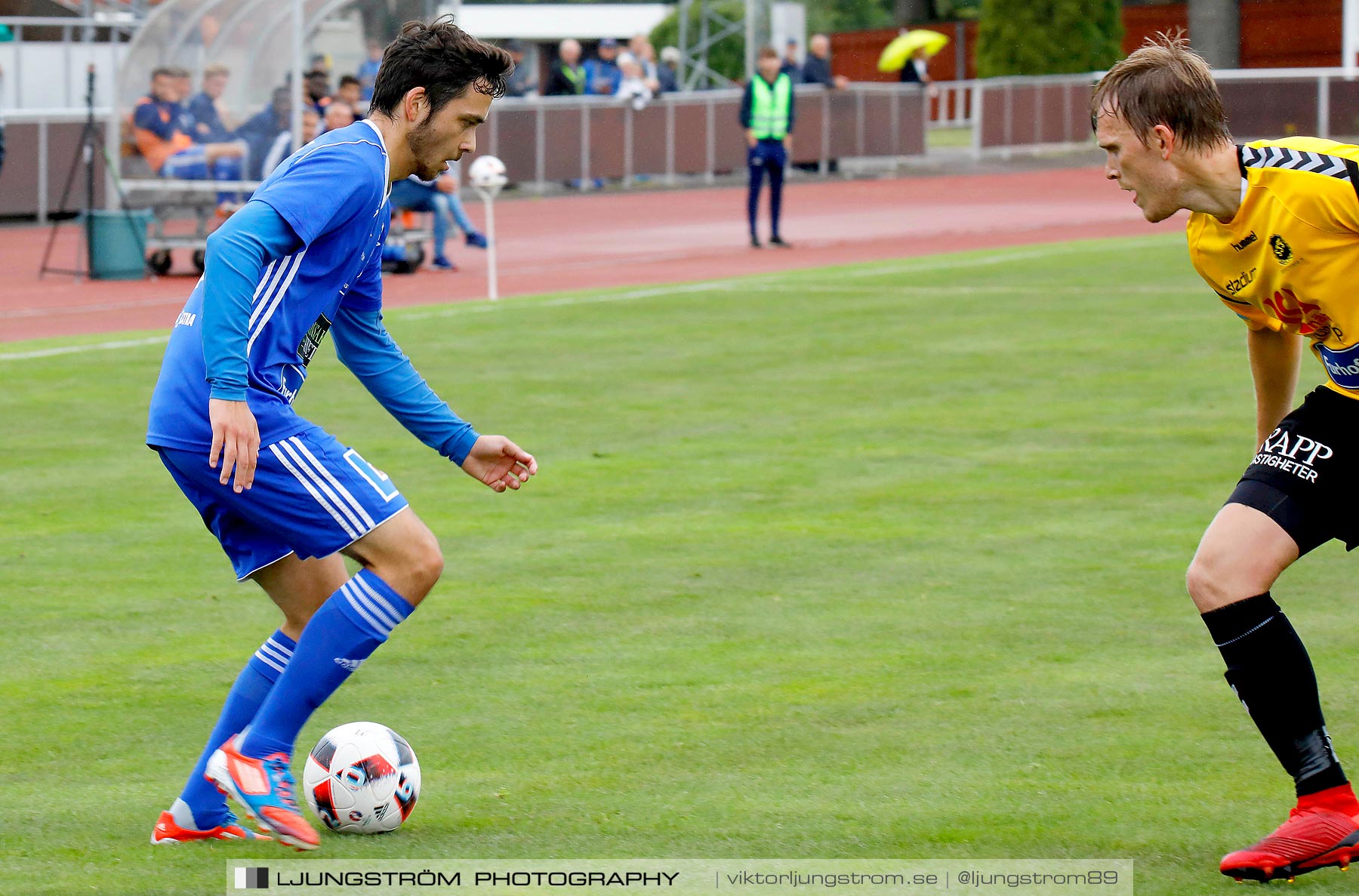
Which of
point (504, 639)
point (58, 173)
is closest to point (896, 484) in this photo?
point (504, 639)

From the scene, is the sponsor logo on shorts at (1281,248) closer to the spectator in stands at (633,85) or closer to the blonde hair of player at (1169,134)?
the blonde hair of player at (1169,134)

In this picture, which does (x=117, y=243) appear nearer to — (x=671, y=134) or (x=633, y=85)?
(x=633, y=85)

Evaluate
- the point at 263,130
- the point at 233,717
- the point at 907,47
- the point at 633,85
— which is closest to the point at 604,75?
the point at 633,85

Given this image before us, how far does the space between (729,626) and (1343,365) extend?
2780mm

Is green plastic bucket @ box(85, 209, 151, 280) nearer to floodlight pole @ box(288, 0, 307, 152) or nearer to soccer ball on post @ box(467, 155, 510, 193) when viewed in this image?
floodlight pole @ box(288, 0, 307, 152)

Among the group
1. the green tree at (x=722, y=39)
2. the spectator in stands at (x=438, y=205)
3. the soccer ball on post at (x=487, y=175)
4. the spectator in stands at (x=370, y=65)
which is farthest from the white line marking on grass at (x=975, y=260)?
the green tree at (x=722, y=39)

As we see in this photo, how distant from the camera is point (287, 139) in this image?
1903 centimetres

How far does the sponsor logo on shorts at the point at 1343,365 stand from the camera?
4203mm

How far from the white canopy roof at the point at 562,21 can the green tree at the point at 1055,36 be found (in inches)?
386

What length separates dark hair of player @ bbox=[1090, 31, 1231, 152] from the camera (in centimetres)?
408

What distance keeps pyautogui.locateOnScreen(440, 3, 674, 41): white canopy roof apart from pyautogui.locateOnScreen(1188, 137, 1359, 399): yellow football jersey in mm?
46466

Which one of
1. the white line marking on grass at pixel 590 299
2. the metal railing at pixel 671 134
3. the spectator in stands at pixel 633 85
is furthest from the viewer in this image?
the spectator in stands at pixel 633 85

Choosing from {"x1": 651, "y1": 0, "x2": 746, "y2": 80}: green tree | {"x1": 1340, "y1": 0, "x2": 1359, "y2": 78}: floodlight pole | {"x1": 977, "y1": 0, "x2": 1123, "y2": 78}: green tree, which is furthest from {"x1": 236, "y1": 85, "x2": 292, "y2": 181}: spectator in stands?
{"x1": 977, "y1": 0, "x2": 1123, "y2": 78}: green tree

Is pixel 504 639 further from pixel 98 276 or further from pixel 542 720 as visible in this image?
pixel 98 276
